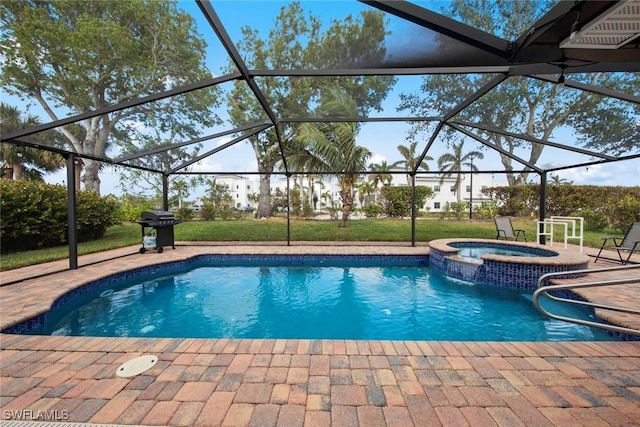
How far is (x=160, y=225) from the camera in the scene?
8203 millimetres

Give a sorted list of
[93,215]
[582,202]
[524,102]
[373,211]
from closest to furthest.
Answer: [524,102], [93,215], [582,202], [373,211]

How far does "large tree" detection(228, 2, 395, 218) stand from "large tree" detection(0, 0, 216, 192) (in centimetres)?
159

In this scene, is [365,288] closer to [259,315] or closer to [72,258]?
[259,315]

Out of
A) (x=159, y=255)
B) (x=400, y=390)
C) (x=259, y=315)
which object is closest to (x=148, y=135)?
(x=159, y=255)

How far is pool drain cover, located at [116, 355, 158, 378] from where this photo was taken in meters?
2.33

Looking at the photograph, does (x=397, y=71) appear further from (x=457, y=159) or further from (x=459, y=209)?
(x=457, y=159)

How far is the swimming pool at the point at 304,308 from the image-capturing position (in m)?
4.21

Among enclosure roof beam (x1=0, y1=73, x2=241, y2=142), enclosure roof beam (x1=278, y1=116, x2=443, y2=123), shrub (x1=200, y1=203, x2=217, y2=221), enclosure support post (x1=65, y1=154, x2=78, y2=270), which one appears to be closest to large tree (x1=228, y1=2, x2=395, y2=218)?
enclosure roof beam (x1=278, y1=116, x2=443, y2=123)

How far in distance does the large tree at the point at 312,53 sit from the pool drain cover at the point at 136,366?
405 centimetres

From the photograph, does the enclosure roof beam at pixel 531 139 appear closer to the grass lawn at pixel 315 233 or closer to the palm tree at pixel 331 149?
the grass lawn at pixel 315 233

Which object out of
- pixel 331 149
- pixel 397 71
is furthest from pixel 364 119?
pixel 331 149

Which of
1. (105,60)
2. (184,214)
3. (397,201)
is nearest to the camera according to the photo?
(105,60)

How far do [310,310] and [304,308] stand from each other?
0.48 ft

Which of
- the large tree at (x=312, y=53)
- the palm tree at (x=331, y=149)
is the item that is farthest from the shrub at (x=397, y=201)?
the large tree at (x=312, y=53)
